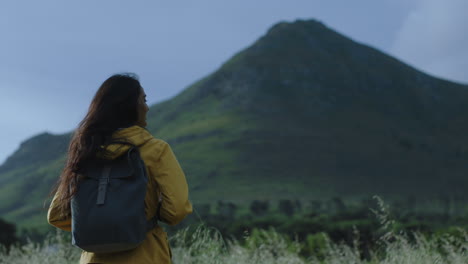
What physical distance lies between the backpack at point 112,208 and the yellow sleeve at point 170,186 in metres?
0.11

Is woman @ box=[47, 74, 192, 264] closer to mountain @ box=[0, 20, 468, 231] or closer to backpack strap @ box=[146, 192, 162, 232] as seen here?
backpack strap @ box=[146, 192, 162, 232]

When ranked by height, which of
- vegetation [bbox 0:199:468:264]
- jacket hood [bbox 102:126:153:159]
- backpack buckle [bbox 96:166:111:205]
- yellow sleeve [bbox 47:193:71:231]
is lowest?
vegetation [bbox 0:199:468:264]

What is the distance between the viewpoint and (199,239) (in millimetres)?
5133

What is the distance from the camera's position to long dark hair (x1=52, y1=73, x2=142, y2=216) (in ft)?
11.5

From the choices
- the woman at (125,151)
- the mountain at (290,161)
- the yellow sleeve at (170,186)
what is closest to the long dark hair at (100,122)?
the woman at (125,151)

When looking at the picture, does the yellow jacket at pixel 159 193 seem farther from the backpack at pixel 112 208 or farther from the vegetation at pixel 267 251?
the vegetation at pixel 267 251

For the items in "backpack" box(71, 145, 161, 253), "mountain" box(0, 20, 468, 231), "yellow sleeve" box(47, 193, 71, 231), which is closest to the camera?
"backpack" box(71, 145, 161, 253)

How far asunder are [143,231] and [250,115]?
18770 cm

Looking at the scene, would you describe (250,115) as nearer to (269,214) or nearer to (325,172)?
(325,172)

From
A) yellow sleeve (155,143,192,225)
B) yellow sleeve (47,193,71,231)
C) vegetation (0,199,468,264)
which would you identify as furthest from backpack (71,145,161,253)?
vegetation (0,199,468,264)

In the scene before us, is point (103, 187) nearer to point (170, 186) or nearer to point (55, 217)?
point (170, 186)

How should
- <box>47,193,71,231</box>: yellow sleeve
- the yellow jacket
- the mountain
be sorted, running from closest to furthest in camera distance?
the yellow jacket, <box>47,193,71,231</box>: yellow sleeve, the mountain

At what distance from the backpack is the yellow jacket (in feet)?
0.24

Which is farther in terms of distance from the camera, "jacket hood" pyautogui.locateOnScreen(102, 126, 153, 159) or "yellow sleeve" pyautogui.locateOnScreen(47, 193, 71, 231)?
"yellow sleeve" pyautogui.locateOnScreen(47, 193, 71, 231)
